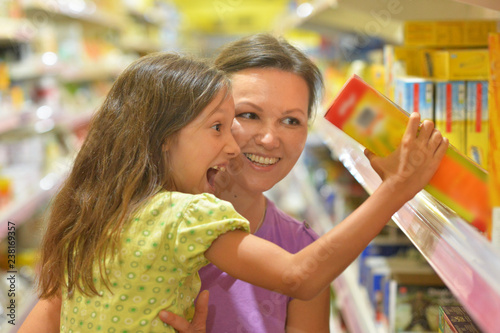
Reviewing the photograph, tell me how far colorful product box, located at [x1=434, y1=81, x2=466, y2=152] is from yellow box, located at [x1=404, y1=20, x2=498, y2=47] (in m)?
0.28

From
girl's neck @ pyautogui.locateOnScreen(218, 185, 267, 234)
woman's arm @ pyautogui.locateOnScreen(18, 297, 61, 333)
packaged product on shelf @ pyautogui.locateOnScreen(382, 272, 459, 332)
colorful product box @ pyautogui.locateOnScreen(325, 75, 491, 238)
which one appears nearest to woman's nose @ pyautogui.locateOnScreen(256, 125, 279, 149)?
girl's neck @ pyautogui.locateOnScreen(218, 185, 267, 234)

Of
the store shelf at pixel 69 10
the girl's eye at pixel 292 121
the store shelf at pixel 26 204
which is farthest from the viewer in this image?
the store shelf at pixel 69 10

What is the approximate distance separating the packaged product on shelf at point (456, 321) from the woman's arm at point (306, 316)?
0.86 ft

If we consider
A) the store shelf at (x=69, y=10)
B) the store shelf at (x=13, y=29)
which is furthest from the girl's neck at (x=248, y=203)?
the store shelf at (x=69, y=10)

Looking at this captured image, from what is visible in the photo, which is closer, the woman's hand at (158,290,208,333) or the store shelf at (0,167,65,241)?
the woman's hand at (158,290,208,333)

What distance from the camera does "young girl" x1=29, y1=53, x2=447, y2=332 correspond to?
77 centimetres

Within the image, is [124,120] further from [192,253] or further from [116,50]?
[116,50]

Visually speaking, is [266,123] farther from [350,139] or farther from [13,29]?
[13,29]

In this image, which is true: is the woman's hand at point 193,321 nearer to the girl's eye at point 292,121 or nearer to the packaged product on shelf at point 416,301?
the girl's eye at point 292,121

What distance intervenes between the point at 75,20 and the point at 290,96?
4.20 m

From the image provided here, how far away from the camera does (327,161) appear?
3.16 metres

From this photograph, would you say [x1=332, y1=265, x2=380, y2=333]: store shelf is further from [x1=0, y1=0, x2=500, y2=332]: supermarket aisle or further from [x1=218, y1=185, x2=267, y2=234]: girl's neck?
[x1=218, y1=185, x2=267, y2=234]: girl's neck

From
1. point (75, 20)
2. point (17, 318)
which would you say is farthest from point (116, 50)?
point (17, 318)

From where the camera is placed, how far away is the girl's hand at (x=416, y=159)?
2.48 ft
